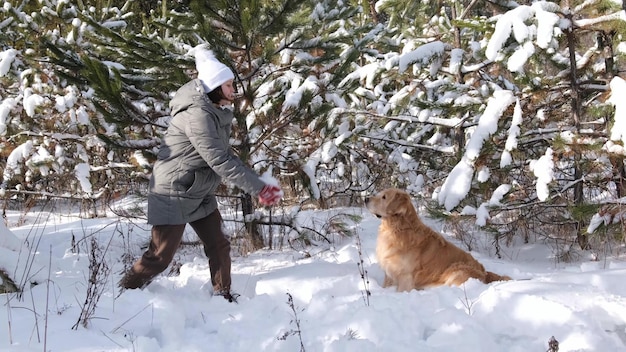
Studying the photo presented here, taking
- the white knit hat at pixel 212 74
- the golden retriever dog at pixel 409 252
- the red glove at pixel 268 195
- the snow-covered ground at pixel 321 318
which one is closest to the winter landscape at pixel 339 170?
the snow-covered ground at pixel 321 318

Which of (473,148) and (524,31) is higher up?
(524,31)

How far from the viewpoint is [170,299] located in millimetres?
3467

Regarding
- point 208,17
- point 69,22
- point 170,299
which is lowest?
point 170,299

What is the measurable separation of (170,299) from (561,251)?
195 inches

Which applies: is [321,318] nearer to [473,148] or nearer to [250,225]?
[473,148]

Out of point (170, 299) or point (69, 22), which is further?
point (69, 22)

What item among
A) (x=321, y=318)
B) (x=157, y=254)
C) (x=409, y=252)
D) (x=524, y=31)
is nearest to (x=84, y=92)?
(x=157, y=254)

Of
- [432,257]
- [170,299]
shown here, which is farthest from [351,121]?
[170,299]

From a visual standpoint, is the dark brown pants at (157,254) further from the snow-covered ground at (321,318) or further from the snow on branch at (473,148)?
the snow on branch at (473,148)

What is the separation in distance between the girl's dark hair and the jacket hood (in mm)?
98

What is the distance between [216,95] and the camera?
360 centimetres

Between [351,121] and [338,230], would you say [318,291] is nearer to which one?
[338,230]

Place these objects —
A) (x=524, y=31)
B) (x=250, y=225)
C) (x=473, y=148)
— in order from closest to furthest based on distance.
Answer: (x=524, y=31) → (x=473, y=148) → (x=250, y=225)

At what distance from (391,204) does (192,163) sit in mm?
2066
